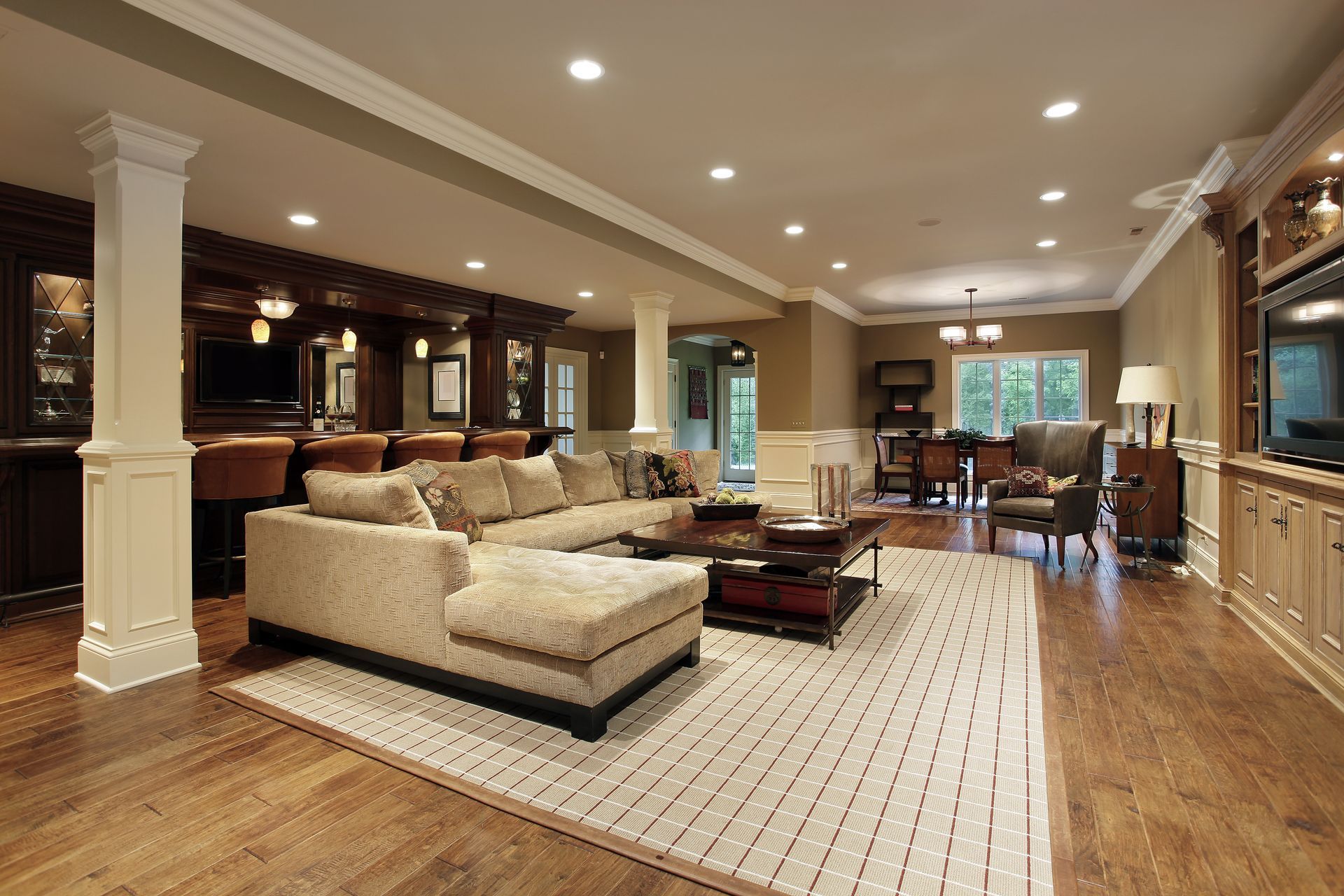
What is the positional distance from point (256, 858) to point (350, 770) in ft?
1.37

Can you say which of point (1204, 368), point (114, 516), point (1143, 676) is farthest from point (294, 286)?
point (1204, 368)

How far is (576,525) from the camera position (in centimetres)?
437

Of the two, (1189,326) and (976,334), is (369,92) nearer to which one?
(1189,326)

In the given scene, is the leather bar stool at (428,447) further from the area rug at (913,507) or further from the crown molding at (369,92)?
the area rug at (913,507)

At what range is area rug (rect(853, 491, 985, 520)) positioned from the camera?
7.97 metres

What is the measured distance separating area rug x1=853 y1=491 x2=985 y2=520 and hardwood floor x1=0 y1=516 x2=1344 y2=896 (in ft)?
16.1

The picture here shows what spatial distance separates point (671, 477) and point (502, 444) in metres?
1.96

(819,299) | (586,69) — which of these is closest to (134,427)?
(586,69)

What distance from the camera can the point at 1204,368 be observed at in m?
4.57

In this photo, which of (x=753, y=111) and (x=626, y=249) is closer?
Answer: (x=753, y=111)

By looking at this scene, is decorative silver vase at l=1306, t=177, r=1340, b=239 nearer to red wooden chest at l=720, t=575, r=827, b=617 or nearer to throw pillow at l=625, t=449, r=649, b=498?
red wooden chest at l=720, t=575, r=827, b=617

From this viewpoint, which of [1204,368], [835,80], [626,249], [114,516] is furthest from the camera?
[626,249]

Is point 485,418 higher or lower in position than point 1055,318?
lower

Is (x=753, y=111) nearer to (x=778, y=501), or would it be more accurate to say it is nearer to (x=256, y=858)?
(x=256, y=858)
